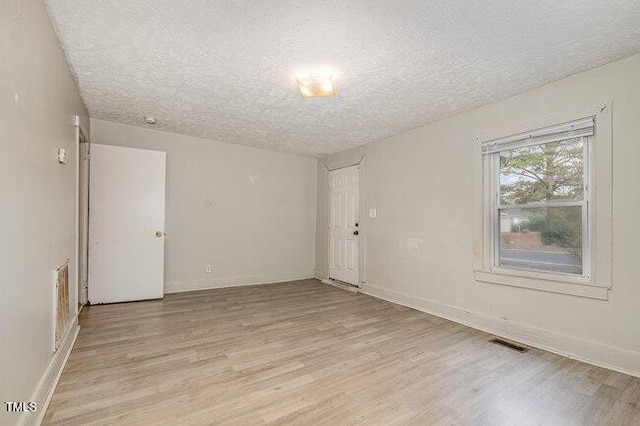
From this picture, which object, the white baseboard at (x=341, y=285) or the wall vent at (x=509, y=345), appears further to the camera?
the white baseboard at (x=341, y=285)

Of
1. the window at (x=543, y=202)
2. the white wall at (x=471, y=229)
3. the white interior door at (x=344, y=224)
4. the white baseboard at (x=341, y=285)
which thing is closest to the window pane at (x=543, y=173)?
the window at (x=543, y=202)

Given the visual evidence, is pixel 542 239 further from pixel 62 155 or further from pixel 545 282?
pixel 62 155

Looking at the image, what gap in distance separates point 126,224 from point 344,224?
134 inches

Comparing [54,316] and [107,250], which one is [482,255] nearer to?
[54,316]

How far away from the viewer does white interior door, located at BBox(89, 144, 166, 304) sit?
3902mm

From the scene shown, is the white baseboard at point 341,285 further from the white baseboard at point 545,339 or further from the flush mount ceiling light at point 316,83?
the flush mount ceiling light at point 316,83

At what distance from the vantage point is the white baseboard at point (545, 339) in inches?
92.4

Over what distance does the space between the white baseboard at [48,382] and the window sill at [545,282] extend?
379 cm

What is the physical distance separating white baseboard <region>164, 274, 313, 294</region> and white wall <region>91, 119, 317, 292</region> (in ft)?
0.05

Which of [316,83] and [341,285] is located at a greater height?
[316,83]

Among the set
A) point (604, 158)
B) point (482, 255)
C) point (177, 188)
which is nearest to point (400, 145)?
point (482, 255)

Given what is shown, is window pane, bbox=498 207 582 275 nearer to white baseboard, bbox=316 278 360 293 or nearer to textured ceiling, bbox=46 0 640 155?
textured ceiling, bbox=46 0 640 155

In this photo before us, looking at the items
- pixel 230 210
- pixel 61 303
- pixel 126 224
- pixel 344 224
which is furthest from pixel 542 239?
pixel 126 224

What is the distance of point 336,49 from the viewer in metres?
2.32
